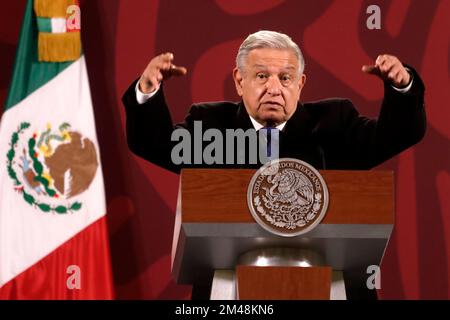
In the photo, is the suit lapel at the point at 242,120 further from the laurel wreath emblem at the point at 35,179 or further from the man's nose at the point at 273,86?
the laurel wreath emblem at the point at 35,179

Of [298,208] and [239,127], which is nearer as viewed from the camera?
[298,208]

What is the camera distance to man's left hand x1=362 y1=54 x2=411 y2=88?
2691 mm

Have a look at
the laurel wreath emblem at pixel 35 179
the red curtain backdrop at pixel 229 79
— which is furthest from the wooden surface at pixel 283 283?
the red curtain backdrop at pixel 229 79

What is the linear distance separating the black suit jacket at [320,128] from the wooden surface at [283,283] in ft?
1.61

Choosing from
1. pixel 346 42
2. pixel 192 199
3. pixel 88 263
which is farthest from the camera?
pixel 346 42

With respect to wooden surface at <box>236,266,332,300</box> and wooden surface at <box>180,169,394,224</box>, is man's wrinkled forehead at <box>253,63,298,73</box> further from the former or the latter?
wooden surface at <box>236,266,332,300</box>

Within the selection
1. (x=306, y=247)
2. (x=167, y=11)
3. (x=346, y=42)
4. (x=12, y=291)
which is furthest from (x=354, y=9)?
(x=306, y=247)

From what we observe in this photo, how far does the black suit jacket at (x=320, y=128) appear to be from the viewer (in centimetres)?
295

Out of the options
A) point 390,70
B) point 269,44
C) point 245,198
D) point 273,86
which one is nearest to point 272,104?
point 273,86

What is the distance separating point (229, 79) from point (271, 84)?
2385 mm

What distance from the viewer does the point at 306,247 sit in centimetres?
257

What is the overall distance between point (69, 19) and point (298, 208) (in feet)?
9.27

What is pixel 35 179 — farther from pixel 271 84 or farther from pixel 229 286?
pixel 229 286
